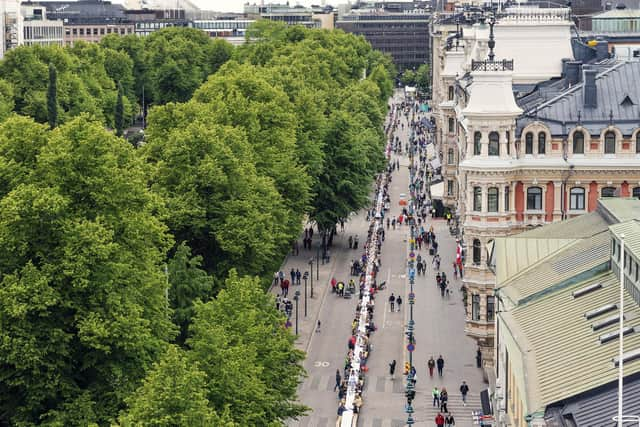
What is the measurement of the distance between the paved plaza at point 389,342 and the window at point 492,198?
9617 mm

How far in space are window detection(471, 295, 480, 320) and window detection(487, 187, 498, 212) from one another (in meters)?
4.91

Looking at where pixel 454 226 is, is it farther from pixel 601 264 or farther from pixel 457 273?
pixel 601 264

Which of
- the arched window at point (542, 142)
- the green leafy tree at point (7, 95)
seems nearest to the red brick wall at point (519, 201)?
the arched window at point (542, 142)

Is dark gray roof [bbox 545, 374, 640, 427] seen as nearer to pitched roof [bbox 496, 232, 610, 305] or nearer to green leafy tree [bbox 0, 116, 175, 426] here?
pitched roof [bbox 496, 232, 610, 305]

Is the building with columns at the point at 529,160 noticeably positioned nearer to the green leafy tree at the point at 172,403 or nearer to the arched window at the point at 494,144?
the arched window at the point at 494,144

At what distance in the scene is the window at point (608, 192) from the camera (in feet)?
255

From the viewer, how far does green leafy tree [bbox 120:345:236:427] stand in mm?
43750

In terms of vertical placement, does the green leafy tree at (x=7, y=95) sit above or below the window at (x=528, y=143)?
above

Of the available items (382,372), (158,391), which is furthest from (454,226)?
(158,391)

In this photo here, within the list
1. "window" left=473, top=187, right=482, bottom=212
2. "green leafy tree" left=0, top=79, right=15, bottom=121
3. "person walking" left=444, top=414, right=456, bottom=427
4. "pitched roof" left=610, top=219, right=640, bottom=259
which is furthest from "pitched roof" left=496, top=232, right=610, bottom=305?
"green leafy tree" left=0, top=79, right=15, bottom=121

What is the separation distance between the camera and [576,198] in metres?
78.1

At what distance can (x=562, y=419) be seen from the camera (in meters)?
39.5

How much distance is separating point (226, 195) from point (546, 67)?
28.8 meters

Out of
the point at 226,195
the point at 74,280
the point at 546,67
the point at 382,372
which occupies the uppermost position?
the point at 546,67
